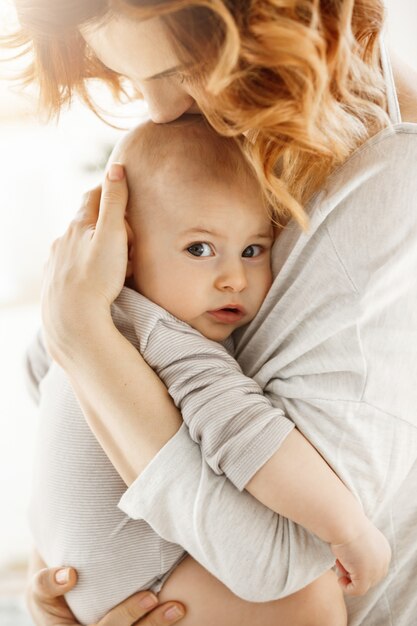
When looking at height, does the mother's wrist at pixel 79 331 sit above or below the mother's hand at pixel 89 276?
below

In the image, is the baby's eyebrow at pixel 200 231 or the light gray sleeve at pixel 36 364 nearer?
the baby's eyebrow at pixel 200 231

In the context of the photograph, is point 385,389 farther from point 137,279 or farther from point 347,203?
point 137,279

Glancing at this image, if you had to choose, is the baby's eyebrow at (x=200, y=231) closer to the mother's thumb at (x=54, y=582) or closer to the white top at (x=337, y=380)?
the white top at (x=337, y=380)

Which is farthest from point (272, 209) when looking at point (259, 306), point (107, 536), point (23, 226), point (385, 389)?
point (23, 226)

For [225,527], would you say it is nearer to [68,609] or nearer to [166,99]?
[68,609]

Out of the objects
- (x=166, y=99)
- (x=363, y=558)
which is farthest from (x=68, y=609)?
(x=166, y=99)

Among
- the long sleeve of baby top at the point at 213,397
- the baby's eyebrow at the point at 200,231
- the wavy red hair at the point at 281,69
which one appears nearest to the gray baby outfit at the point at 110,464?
the long sleeve of baby top at the point at 213,397

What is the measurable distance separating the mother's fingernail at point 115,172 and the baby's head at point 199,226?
2 cm

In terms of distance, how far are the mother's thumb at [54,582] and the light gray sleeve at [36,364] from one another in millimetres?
419

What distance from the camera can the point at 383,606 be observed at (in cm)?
111

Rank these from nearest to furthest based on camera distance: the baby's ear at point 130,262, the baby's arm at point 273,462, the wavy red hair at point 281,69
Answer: the wavy red hair at point 281,69, the baby's arm at point 273,462, the baby's ear at point 130,262

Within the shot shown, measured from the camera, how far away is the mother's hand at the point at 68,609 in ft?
3.45

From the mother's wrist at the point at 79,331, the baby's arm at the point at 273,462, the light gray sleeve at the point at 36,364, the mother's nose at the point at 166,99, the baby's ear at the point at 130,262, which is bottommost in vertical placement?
the light gray sleeve at the point at 36,364

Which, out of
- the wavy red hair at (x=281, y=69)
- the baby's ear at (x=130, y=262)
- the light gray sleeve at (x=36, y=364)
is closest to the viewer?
the wavy red hair at (x=281, y=69)
